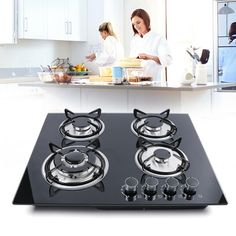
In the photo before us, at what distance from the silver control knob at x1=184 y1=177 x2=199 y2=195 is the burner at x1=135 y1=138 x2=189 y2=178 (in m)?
0.03

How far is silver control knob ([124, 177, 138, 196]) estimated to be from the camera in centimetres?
43

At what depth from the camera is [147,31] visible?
11.1 feet

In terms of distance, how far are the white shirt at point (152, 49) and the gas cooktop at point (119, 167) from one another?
2454 millimetres

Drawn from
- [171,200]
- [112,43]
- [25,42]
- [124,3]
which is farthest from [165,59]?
[171,200]

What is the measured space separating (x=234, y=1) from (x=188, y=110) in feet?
7.09

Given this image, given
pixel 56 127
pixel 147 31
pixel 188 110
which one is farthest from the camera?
pixel 147 31

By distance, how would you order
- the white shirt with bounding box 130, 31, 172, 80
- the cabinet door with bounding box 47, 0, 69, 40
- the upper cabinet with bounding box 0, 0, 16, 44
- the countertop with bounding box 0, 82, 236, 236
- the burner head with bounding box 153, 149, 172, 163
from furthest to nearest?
1. the cabinet door with bounding box 47, 0, 69, 40
2. the upper cabinet with bounding box 0, 0, 16, 44
3. the white shirt with bounding box 130, 31, 172, 80
4. the burner head with bounding box 153, 149, 172, 163
5. the countertop with bounding box 0, 82, 236, 236

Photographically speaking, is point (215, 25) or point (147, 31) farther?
point (215, 25)

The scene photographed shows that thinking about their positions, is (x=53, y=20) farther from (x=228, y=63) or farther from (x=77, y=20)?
(x=228, y=63)

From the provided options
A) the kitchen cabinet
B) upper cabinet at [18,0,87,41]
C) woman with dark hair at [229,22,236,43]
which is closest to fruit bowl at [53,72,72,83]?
upper cabinet at [18,0,87,41]

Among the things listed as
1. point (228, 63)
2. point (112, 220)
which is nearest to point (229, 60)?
point (228, 63)

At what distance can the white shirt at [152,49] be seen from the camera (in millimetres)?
3025

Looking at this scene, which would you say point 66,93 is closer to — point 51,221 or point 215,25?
point 215,25

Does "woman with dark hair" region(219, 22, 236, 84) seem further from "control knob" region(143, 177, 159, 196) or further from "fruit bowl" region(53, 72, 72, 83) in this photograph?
"control knob" region(143, 177, 159, 196)
